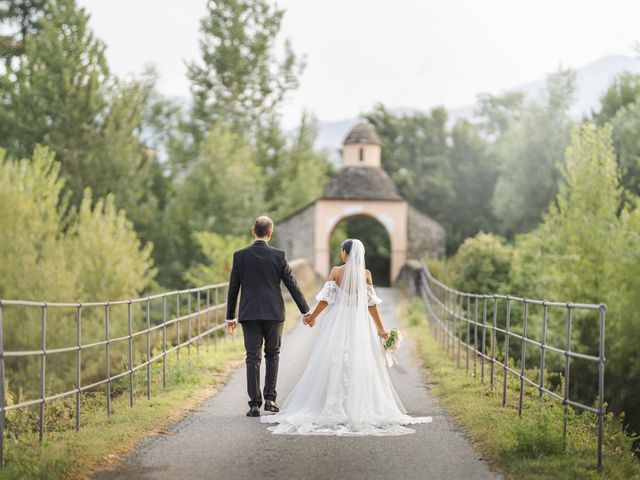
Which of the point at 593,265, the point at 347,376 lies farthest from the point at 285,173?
the point at 347,376

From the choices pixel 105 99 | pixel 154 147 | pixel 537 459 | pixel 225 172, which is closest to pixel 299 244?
pixel 225 172

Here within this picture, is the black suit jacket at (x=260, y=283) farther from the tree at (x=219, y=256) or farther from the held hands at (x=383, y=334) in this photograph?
the tree at (x=219, y=256)

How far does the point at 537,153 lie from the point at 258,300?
3638cm

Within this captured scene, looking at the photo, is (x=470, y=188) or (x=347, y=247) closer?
(x=347, y=247)

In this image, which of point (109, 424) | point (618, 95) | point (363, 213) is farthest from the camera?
point (363, 213)

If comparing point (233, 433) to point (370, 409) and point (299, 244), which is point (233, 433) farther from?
point (299, 244)

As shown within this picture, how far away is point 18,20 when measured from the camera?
131 feet

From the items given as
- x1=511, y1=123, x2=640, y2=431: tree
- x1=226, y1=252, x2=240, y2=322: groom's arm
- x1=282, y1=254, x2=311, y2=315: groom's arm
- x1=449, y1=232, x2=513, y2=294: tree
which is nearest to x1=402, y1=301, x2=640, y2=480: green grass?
x1=282, y1=254, x2=311, y2=315: groom's arm

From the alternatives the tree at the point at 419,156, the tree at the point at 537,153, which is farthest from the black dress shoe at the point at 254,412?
Result: the tree at the point at 419,156

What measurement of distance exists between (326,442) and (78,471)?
2.12 meters

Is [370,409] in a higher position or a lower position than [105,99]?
lower

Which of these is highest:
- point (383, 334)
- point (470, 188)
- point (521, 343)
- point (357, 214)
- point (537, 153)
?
point (537, 153)

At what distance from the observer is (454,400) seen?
9703 millimetres

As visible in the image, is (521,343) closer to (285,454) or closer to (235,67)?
(285,454)
